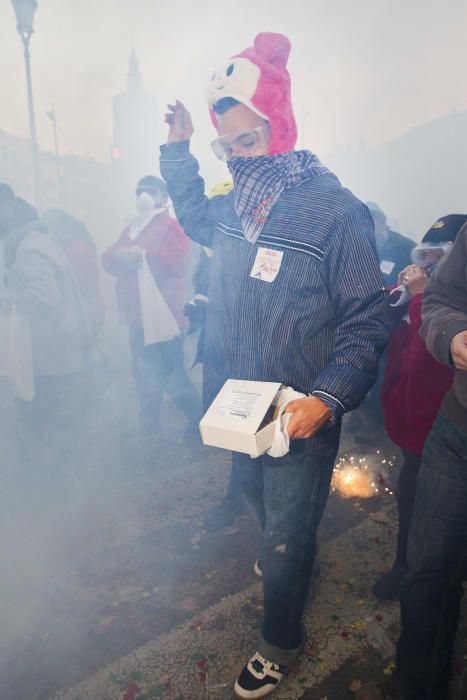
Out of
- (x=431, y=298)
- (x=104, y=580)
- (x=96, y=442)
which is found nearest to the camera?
(x=431, y=298)

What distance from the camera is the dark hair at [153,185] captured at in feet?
15.2

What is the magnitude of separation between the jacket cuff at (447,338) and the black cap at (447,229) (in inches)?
47.3

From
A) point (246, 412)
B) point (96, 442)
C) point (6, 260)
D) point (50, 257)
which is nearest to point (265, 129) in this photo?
point (246, 412)

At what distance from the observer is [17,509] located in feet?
10.9

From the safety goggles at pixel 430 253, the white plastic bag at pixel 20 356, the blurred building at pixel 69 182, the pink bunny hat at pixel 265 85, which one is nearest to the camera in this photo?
the pink bunny hat at pixel 265 85

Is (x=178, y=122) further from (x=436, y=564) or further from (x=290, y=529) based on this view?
(x=436, y=564)

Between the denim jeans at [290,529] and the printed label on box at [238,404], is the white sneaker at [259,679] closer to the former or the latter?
the denim jeans at [290,529]

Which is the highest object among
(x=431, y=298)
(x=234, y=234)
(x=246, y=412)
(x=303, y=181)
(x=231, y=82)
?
(x=231, y=82)

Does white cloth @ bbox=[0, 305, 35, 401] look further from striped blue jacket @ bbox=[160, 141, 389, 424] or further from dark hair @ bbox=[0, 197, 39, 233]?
striped blue jacket @ bbox=[160, 141, 389, 424]

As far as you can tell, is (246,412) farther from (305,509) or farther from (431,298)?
(431,298)

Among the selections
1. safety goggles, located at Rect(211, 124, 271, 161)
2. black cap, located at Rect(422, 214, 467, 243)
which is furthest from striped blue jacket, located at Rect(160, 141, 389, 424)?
black cap, located at Rect(422, 214, 467, 243)

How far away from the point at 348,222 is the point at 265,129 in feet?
2.05

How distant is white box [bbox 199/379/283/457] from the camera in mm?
1230

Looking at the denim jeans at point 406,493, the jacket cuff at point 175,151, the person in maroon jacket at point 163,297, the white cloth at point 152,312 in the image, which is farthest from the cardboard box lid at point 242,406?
the person in maroon jacket at point 163,297
